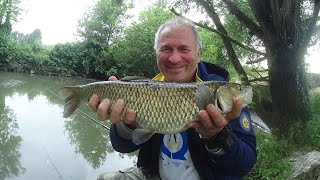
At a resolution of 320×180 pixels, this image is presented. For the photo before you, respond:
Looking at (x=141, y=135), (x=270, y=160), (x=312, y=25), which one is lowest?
(x=270, y=160)

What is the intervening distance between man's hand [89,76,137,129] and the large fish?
36 mm

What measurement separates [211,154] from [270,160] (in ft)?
8.92

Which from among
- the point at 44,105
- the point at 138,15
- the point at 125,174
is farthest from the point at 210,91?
the point at 138,15

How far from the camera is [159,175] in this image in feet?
10.1

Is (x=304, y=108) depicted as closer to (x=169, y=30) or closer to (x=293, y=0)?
(x=293, y=0)

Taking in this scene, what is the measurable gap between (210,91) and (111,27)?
32403 mm

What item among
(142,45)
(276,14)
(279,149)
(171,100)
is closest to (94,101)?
(171,100)

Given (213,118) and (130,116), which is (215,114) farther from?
(130,116)

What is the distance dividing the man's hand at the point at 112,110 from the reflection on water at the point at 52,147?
13.2 ft

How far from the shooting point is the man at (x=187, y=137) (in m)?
2.41

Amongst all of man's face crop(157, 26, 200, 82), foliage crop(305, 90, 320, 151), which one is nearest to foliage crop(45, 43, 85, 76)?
foliage crop(305, 90, 320, 151)

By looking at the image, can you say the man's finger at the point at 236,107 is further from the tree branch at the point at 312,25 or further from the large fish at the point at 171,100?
the tree branch at the point at 312,25

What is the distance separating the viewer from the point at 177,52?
114 inches

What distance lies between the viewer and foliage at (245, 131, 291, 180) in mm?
4574
